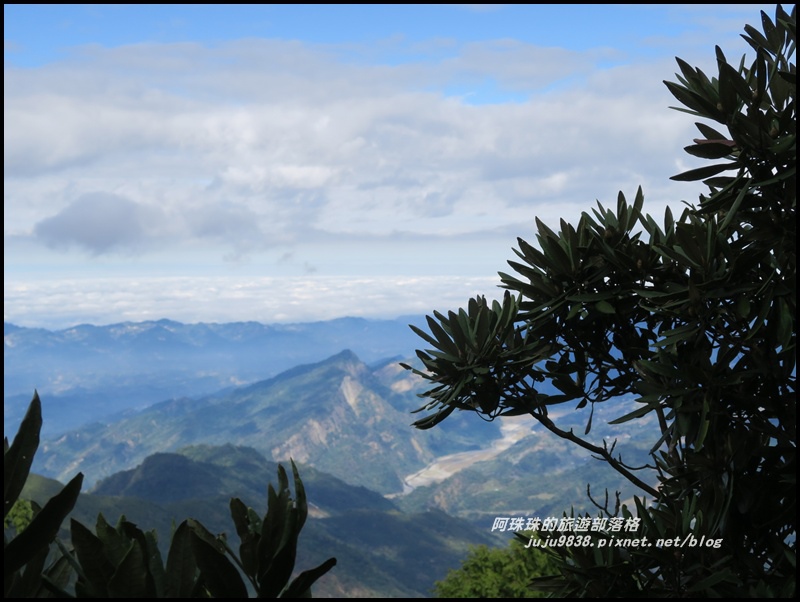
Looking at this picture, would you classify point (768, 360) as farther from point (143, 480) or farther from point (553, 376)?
point (143, 480)

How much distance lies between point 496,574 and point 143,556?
14.5 meters

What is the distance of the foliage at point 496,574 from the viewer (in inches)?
582

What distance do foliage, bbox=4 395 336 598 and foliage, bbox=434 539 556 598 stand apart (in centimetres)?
1243

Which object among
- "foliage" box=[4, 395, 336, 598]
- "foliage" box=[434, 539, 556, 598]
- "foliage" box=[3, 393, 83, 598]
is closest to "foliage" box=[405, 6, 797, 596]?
"foliage" box=[4, 395, 336, 598]

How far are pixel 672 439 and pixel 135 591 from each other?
300 cm

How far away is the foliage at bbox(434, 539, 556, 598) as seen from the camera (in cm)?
1478

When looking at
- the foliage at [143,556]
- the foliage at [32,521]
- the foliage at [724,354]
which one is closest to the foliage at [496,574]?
the foliage at [724,354]

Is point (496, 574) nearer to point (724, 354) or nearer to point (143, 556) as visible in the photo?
point (724, 354)

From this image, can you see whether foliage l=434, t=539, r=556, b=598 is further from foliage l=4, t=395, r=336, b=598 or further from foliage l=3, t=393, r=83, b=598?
foliage l=3, t=393, r=83, b=598

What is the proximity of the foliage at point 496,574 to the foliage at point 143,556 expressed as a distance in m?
12.4

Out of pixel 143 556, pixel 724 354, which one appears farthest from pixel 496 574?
pixel 143 556

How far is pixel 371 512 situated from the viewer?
7234 inches

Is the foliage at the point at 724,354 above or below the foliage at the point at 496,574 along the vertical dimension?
above

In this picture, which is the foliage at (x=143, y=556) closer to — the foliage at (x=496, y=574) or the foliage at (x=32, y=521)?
the foliage at (x=32, y=521)
